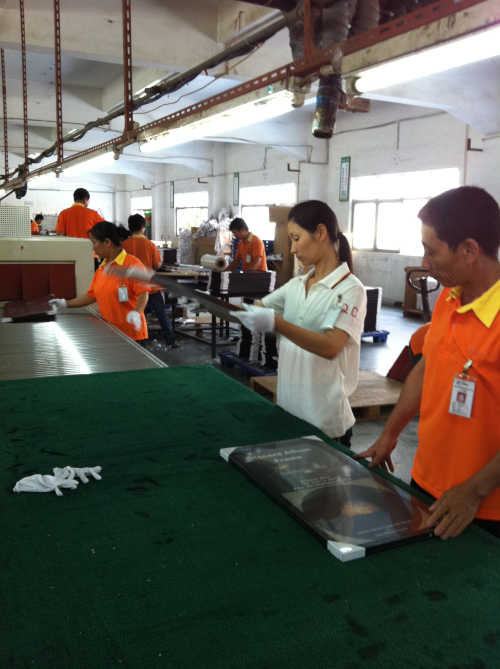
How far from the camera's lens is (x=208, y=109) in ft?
10.1

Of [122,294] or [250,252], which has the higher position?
[250,252]

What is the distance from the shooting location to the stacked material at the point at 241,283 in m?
6.19

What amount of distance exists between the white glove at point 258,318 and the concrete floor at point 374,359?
1.94 metres

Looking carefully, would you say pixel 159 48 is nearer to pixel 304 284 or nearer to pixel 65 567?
pixel 304 284

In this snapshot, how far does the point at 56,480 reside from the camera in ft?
4.31

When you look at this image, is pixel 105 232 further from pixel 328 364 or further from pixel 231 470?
pixel 231 470

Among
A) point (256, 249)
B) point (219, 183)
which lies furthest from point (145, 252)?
point (219, 183)

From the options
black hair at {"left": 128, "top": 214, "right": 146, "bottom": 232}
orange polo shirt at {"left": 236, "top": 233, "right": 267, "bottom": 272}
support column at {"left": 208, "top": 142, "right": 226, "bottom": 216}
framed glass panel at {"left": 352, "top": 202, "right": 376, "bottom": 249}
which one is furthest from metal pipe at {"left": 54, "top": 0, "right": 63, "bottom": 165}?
support column at {"left": 208, "top": 142, "right": 226, "bottom": 216}

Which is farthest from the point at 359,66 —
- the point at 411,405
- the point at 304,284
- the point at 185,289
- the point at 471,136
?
the point at 471,136

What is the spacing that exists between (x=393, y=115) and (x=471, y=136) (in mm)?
2130

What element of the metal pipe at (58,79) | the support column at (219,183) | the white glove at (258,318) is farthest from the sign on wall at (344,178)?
the white glove at (258,318)

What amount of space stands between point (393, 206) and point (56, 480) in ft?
33.0

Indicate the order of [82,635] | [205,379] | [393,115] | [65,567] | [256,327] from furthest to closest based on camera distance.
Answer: [393,115]
[205,379]
[256,327]
[65,567]
[82,635]

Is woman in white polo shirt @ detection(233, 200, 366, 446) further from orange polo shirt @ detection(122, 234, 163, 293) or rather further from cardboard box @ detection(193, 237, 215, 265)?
cardboard box @ detection(193, 237, 215, 265)
